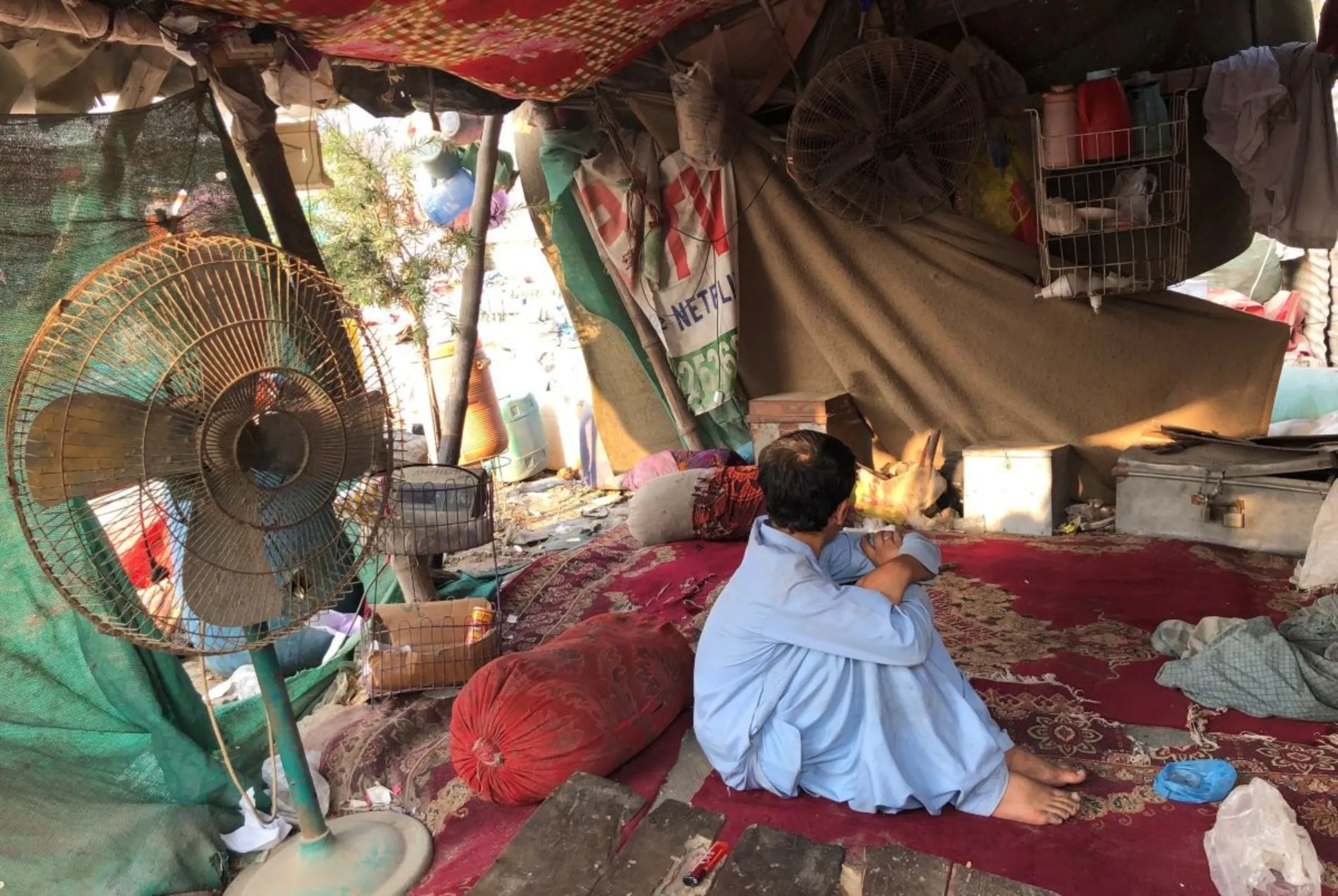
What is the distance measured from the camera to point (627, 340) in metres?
5.64

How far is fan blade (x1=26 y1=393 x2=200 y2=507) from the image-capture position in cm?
176

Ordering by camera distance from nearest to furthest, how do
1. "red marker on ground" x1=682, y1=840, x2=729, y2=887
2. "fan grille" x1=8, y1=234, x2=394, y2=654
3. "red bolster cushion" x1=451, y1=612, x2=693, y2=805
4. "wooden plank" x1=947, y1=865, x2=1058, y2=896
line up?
"wooden plank" x1=947, y1=865, x2=1058, y2=896 < "fan grille" x1=8, y1=234, x2=394, y2=654 < "red marker on ground" x1=682, y1=840, x2=729, y2=887 < "red bolster cushion" x1=451, y1=612, x2=693, y2=805

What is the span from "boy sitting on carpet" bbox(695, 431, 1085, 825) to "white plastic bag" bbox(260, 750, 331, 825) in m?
1.42

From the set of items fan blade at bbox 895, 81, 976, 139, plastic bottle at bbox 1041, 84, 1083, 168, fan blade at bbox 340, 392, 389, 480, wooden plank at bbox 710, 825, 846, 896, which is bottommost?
wooden plank at bbox 710, 825, 846, 896

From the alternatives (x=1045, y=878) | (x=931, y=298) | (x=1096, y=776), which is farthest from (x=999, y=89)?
(x=1045, y=878)

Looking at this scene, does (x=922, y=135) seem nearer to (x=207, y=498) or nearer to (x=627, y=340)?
(x=627, y=340)

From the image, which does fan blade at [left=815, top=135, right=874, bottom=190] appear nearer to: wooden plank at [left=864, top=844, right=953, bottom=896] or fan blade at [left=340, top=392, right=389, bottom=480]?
fan blade at [left=340, top=392, right=389, bottom=480]

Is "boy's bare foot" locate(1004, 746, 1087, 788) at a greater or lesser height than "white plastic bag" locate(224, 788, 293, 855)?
greater

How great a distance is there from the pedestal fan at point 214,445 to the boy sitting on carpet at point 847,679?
0.99m

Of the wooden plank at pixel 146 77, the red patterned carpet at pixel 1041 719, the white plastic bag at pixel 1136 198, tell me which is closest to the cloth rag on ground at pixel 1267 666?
the red patterned carpet at pixel 1041 719

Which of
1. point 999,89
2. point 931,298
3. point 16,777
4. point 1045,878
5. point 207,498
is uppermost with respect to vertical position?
point 999,89

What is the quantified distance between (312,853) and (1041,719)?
211 cm

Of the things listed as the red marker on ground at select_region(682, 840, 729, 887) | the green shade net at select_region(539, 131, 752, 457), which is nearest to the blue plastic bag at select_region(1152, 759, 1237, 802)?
the red marker on ground at select_region(682, 840, 729, 887)

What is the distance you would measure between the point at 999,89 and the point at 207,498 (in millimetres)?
4075
